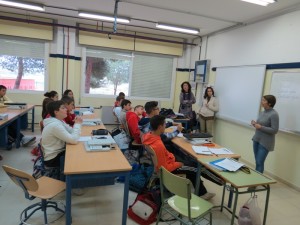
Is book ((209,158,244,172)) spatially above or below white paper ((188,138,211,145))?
below

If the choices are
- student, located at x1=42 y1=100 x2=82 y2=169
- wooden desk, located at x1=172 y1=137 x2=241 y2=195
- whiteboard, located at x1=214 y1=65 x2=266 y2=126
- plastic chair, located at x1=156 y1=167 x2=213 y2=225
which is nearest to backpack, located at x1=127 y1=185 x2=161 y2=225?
plastic chair, located at x1=156 y1=167 x2=213 y2=225

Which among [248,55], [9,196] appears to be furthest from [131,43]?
A: [9,196]

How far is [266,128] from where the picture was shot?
3266 millimetres

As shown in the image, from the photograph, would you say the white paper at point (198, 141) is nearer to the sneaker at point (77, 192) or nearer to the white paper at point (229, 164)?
the white paper at point (229, 164)

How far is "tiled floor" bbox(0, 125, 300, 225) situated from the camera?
7.86 feet

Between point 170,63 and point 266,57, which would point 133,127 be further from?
point 170,63

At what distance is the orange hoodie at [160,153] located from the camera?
2.41 meters

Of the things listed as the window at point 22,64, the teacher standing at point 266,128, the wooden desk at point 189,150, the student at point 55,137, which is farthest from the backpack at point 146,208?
the window at point 22,64

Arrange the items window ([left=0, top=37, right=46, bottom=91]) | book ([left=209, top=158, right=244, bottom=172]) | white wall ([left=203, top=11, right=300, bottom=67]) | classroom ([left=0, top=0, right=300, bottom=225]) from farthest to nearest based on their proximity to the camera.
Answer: window ([left=0, top=37, right=46, bottom=91]), white wall ([left=203, top=11, right=300, bottom=67]), classroom ([left=0, top=0, right=300, bottom=225]), book ([left=209, top=158, right=244, bottom=172])

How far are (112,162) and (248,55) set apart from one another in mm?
3823

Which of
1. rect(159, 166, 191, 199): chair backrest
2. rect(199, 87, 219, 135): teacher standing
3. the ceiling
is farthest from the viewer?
rect(199, 87, 219, 135): teacher standing

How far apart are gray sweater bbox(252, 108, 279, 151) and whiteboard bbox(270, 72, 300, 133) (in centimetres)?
52

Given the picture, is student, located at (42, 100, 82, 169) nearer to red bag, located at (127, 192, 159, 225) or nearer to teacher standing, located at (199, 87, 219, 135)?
red bag, located at (127, 192, 159, 225)

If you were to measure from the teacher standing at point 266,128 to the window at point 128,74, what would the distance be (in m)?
4.10
